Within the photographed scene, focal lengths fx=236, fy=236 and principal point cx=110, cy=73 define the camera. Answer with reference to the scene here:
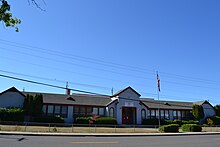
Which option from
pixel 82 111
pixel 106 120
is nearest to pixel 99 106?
pixel 82 111

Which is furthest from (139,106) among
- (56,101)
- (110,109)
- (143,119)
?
(56,101)

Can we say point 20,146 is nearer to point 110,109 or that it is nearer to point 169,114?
point 110,109

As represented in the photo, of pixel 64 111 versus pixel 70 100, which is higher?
pixel 70 100

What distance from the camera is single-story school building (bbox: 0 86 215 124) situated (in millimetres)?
39875

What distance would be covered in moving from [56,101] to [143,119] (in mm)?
17318

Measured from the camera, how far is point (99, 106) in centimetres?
4478

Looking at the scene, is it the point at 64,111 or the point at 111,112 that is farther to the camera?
the point at 111,112

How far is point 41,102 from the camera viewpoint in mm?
39188

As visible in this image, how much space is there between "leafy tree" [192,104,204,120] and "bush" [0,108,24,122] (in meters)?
34.7

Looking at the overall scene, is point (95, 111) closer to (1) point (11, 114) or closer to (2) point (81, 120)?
(2) point (81, 120)

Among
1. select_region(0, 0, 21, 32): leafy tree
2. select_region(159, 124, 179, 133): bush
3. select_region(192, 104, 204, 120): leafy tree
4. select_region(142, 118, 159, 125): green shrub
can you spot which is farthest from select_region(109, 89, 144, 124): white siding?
select_region(0, 0, 21, 32): leafy tree

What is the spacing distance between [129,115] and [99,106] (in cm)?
631

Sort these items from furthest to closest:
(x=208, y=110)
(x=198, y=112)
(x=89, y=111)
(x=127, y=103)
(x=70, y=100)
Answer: (x=208, y=110) → (x=198, y=112) → (x=127, y=103) → (x=70, y=100) → (x=89, y=111)

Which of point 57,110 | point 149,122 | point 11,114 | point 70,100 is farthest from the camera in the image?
Result: point 149,122
